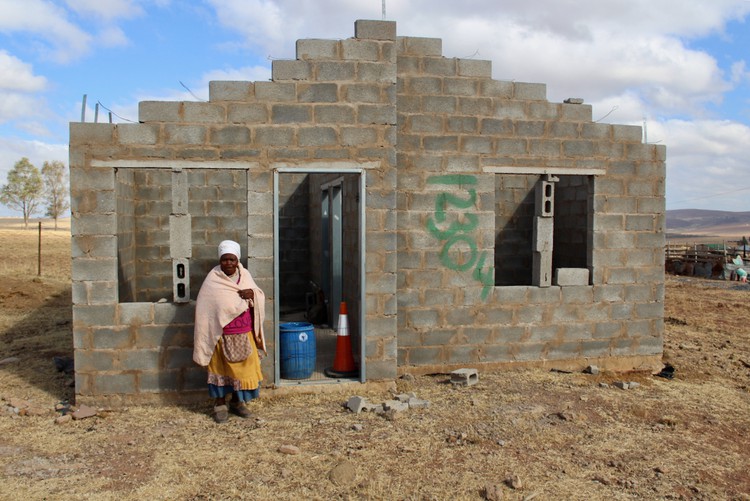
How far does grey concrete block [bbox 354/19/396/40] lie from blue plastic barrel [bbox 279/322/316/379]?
133 inches

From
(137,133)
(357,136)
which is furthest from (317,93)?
(137,133)

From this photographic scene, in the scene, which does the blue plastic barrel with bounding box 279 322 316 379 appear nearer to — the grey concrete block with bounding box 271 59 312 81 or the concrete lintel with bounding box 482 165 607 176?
the grey concrete block with bounding box 271 59 312 81

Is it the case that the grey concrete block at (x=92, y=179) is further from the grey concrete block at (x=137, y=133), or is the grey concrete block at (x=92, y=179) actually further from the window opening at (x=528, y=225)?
the window opening at (x=528, y=225)

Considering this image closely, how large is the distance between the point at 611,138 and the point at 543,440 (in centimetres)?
444

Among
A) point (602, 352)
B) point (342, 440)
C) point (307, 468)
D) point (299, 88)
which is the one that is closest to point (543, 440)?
point (342, 440)

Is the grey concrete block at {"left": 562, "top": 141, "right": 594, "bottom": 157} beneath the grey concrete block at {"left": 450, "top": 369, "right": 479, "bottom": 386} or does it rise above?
above

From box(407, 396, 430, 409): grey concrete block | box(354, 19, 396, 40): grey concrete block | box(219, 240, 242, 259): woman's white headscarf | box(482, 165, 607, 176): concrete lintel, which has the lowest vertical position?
box(407, 396, 430, 409): grey concrete block

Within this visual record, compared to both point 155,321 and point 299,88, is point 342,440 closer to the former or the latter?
point 155,321

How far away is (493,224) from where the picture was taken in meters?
8.14

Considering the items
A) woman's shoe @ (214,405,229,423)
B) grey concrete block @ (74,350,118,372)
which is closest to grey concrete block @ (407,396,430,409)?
woman's shoe @ (214,405,229,423)

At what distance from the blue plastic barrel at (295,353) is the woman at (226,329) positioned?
0.87 metres

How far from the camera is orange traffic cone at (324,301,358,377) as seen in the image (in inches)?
298

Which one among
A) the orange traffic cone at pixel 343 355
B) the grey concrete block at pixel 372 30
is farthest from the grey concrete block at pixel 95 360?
the grey concrete block at pixel 372 30

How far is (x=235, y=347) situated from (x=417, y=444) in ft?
6.56
